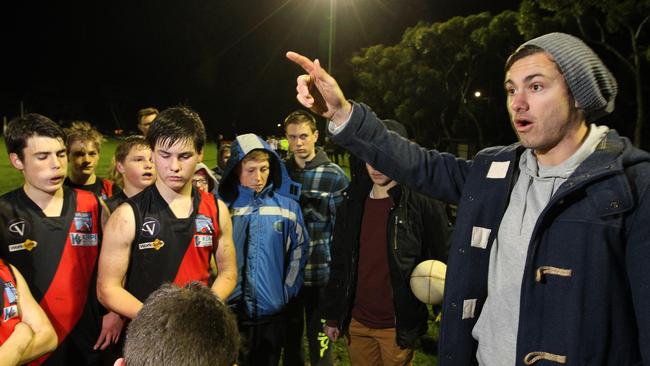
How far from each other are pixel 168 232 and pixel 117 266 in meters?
0.36

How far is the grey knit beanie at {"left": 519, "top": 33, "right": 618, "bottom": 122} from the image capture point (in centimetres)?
192

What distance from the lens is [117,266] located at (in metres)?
2.96

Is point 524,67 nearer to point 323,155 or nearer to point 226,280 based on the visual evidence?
point 226,280

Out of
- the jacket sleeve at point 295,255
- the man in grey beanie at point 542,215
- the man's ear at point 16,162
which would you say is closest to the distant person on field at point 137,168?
the man's ear at point 16,162

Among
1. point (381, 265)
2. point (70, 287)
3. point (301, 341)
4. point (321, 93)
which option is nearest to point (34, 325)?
point (70, 287)

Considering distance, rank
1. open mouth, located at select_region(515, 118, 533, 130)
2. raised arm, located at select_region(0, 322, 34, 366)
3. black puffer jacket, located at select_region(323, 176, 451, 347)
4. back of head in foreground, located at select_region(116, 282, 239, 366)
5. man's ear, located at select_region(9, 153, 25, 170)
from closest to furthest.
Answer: back of head in foreground, located at select_region(116, 282, 239, 366)
open mouth, located at select_region(515, 118, 533, 130)
raised arm, located at select_region(0, 322, 34, 366)
man's ear, located at select_region(9, 153, 25, 170)
black puffer jacket, located at select_region(323, 176, 451, 347)

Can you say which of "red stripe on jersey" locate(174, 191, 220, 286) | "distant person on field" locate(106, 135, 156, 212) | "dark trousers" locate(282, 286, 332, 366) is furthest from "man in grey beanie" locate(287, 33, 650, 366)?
"distant person on field" locate(106, 135, 156, 212)

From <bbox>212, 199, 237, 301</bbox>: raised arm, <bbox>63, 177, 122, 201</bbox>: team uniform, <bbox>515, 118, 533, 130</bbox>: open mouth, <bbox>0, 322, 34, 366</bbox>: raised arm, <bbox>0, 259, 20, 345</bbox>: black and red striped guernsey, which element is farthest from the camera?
<bbox>63, 177, 122, 201</bbox>: team uniform

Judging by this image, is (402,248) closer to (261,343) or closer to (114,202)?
(261,343)

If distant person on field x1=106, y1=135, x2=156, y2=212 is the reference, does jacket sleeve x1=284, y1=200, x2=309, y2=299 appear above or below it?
below

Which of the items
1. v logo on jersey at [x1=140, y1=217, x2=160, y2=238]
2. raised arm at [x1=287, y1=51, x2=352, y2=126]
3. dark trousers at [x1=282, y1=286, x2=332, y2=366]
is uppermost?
raised arm at [x1=287, y1=51, x2=352, y2=126]

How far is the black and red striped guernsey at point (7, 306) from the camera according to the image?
2.49 meters

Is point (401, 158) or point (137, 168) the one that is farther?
point (137, 168)

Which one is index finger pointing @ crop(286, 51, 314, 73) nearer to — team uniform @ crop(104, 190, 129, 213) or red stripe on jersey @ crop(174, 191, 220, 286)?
red stripe on jersey @ crop(174, 191, 220, 286)
